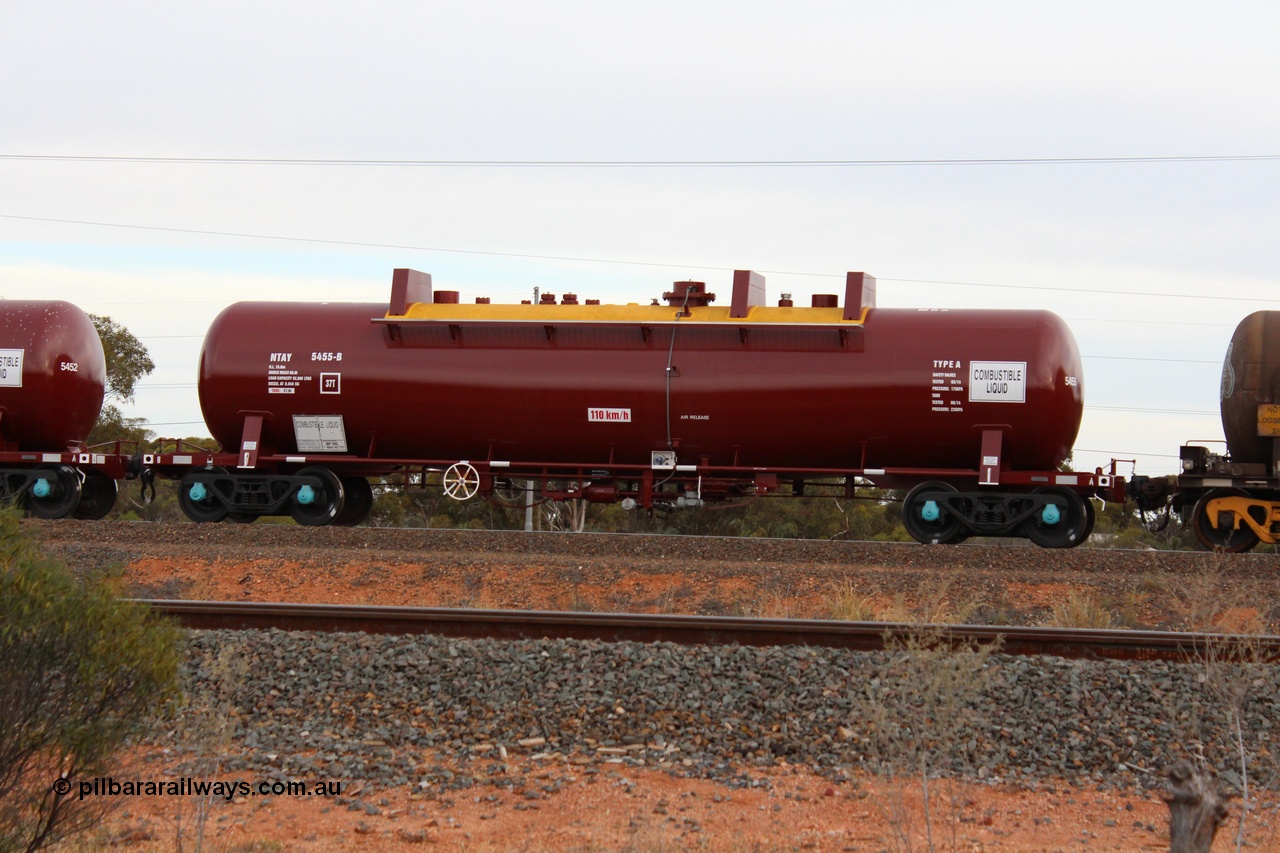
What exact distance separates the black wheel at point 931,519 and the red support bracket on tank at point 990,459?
0.58 m

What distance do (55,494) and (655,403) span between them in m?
9.85

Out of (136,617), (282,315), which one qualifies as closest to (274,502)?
(282,315)

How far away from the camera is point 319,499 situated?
18453 millimetres

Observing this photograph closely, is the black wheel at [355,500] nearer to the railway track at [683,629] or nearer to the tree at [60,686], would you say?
the railway track at [683,629]

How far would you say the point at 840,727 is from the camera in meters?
7.64

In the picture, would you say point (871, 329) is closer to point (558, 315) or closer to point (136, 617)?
point (558, 315)

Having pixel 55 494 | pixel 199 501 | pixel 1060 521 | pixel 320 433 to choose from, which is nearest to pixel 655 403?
pixel 320 433

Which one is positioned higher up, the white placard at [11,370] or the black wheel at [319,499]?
the white placard at [11,370]

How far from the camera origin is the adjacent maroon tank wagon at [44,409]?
62.9ft

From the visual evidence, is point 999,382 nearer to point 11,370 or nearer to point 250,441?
point 250,441

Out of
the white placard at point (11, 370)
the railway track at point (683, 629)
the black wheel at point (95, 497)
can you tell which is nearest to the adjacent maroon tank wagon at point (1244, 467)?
the railway track at point (683, 629)

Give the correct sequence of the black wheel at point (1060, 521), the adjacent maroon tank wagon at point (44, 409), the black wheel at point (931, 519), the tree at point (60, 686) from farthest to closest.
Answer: the adjacent maroon tank wagon at point (44, 409)
the black wheel at point (931, 519)
the black wheel at point (1060, 521)
the tree at point (60, 686)

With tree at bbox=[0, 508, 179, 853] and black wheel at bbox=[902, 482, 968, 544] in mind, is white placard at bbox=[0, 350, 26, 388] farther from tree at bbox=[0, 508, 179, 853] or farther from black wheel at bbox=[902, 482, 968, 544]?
tree at bbox=[0, 508, 179, 853]

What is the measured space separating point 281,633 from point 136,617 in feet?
10.1
